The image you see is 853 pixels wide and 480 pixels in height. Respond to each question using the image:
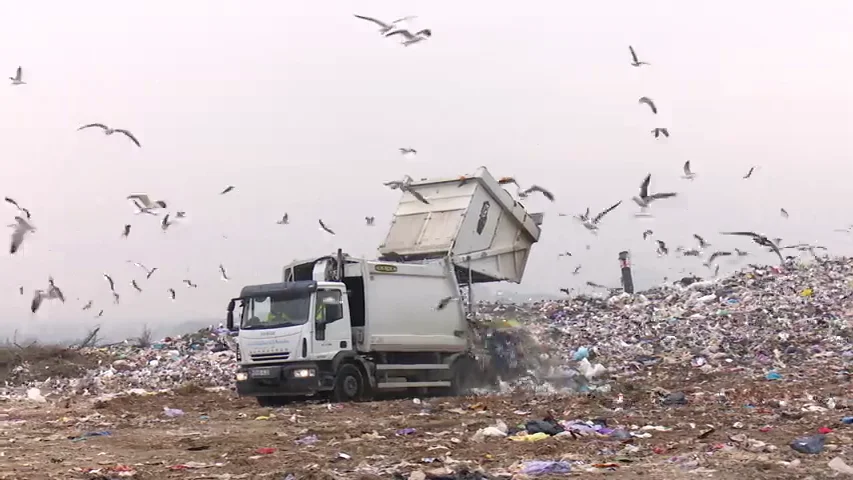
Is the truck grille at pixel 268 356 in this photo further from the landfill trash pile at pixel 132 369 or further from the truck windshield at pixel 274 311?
the landfill trash pile at pixel 132 369

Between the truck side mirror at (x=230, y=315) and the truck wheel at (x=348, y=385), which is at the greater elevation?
the truck side mirror at (x=230, y=315)

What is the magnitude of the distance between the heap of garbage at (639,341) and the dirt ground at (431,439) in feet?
4.06

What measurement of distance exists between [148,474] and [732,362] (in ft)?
29.8

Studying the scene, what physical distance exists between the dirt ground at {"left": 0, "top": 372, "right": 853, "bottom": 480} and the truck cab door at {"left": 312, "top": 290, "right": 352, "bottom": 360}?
741mm

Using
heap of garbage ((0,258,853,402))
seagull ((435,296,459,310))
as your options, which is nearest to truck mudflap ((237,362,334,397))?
seagull ((435,296,459,310))

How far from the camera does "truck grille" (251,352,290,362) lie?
1107cm

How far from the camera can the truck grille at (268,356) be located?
11070 mm

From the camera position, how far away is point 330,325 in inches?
441

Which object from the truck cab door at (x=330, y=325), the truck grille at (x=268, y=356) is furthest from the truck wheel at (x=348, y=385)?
the truck grille at (x=268, y=356)

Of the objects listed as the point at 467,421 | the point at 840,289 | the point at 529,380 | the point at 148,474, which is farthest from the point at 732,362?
the point at 148,474

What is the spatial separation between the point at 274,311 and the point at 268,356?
580 millimetres

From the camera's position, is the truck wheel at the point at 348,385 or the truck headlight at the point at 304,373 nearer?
the truck headlight at the point at 304,373

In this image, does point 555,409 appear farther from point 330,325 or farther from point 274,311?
point 274,311

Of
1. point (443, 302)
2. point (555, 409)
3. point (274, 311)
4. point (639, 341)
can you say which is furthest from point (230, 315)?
point (639, 341)
